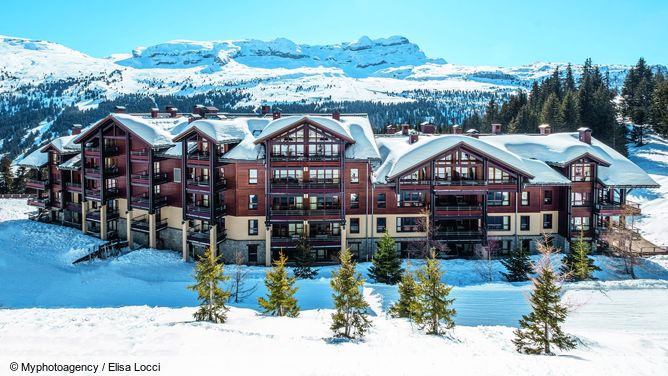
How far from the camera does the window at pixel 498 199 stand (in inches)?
1655

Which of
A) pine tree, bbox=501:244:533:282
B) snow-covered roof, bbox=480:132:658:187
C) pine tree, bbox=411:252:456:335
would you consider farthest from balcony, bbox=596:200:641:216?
pine tree, bbox=411:252:456:335

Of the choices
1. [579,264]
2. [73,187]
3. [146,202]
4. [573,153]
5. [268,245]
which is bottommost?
[579,264]

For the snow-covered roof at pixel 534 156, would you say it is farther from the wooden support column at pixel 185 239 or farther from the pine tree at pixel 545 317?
the pine tree at pixel 545 317

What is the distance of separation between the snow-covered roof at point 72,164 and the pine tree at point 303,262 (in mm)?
27360

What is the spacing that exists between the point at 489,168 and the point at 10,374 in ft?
121

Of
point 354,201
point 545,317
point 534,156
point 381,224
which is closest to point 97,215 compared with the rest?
point 354,201

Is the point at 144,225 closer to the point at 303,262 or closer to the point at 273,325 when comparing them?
the point at 303,262

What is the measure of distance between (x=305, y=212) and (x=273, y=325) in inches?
664

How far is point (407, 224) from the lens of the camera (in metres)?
41.9

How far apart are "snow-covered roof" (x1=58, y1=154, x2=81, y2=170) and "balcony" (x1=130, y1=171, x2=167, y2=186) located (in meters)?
8.95

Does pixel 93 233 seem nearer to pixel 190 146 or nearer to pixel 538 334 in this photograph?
pixel 190 146

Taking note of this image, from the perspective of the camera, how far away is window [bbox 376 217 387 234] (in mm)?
41844

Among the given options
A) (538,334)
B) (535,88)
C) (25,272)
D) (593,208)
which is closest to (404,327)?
(538,334)

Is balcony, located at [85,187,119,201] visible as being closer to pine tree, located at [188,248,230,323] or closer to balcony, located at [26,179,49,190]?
balcony, located at [26,179,49,190]
